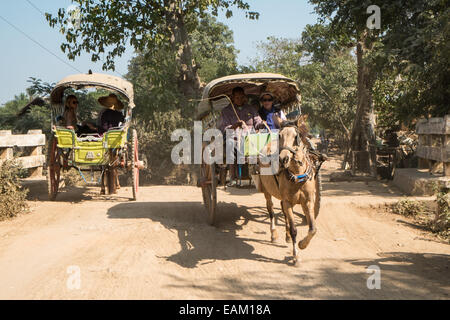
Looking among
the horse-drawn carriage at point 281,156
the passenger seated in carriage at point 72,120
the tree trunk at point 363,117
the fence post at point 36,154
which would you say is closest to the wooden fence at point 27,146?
the fence post at point 36,154

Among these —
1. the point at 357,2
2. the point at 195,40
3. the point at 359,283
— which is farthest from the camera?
the point at 195,40

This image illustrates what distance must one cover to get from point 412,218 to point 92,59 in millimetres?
12971

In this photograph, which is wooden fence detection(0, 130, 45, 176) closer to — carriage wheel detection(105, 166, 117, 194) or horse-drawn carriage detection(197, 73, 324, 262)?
carriage wheel detection(105, 166, 117, 194)

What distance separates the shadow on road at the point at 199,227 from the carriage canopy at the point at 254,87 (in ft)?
6.94

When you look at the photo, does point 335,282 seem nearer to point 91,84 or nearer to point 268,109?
point 268,109

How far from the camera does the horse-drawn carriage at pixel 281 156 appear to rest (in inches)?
238

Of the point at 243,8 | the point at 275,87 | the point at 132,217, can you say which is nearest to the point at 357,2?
the point at 243,8

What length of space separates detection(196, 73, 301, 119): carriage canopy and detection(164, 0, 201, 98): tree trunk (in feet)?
28.5

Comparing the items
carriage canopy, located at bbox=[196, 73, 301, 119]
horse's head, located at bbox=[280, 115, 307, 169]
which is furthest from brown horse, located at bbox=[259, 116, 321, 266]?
carriage canopy, located at bbox=[196, 73, 301, 119]

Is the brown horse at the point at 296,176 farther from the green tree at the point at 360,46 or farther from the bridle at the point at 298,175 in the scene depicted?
the green tree at the point at 360,46

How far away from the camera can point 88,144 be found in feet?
32.0

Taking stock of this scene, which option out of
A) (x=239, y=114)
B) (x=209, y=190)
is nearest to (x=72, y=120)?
(x=209, y=190)
